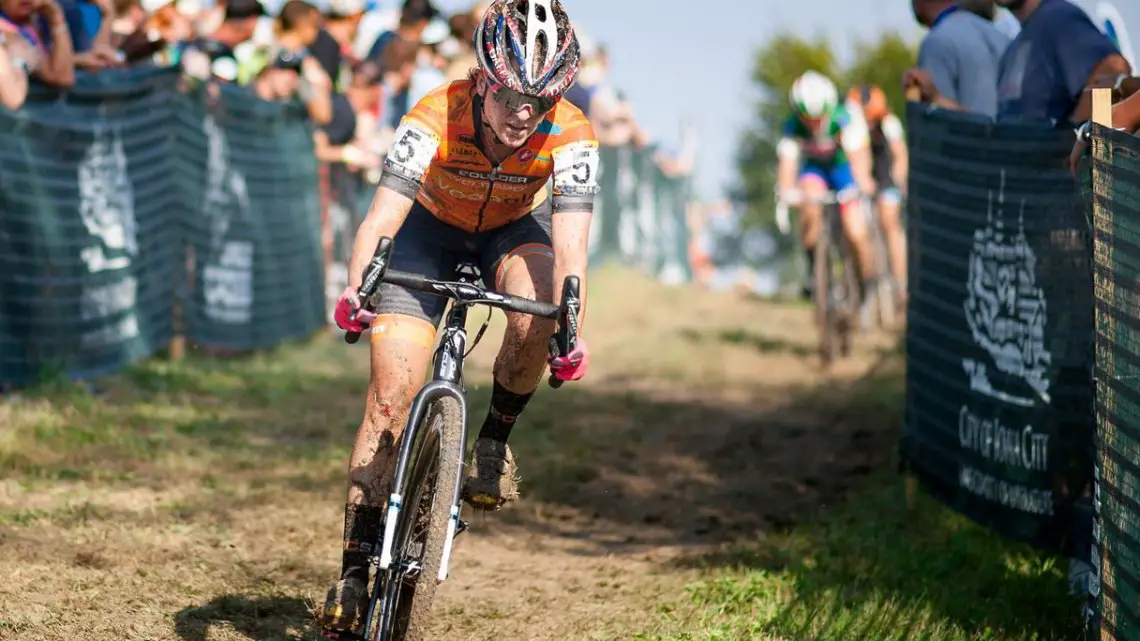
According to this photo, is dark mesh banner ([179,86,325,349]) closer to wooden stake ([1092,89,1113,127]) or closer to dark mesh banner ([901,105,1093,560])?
dark mesh banner ([901,105,1093,560])

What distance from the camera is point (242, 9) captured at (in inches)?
475

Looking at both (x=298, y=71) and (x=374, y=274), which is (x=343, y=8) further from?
(x=374, y=274)

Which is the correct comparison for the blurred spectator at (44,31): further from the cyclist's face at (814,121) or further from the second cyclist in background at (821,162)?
the cyclist's face at (814,121)

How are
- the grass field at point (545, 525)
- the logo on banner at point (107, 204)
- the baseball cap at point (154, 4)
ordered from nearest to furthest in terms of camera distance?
the grass field at point (545, 525) < the logo on banner at point (107, 204) < the baseball cap at point (154, 4)

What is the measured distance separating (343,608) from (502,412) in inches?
47.0

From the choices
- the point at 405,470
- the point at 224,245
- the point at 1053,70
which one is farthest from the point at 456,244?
the point at 224,245

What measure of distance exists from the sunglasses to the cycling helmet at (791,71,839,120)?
948cm

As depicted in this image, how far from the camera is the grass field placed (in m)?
5.91

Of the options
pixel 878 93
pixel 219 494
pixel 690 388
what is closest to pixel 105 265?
pixel 219 494

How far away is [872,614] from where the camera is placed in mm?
5906

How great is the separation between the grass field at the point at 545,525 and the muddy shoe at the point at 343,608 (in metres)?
0.63

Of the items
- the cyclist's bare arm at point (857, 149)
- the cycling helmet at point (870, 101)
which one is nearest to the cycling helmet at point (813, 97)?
the cyclist's bare arm at point (857, 149)

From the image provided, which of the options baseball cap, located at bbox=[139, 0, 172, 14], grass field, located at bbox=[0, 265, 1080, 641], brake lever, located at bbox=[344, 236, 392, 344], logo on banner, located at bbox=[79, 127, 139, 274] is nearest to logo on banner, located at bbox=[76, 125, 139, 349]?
logo on banner, located at bbox=[79, 127, 139, 274]

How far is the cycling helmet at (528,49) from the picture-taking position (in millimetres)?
5164
